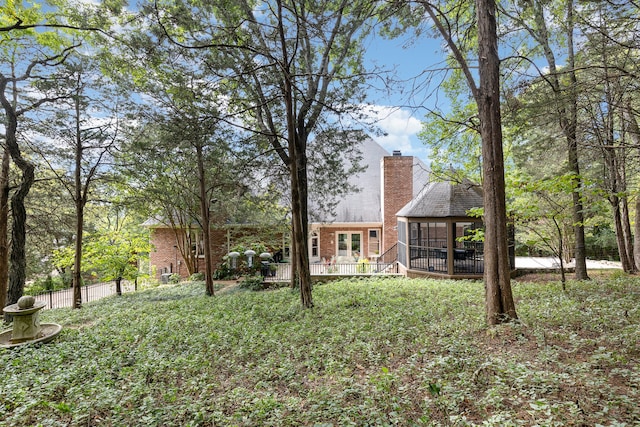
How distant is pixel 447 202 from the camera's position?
1187 centimetres

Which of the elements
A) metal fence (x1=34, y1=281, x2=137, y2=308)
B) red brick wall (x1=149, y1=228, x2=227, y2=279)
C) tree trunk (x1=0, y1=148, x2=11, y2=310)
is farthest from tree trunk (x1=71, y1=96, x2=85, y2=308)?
red brick wall (x1=149, y1=228, x2=227, y2=279)

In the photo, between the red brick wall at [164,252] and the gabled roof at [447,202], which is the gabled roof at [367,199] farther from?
the red brick wall at [164,252]

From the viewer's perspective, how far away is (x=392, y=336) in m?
4.80

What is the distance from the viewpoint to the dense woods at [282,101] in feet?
18.9

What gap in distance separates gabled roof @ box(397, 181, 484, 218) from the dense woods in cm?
95

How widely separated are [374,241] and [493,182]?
13144 mm

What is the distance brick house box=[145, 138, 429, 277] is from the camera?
54.0 feet

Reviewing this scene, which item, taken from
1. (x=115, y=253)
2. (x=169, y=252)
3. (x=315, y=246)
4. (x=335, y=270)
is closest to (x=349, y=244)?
(x=315, y=246)

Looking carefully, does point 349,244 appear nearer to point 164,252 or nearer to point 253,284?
point 253,284

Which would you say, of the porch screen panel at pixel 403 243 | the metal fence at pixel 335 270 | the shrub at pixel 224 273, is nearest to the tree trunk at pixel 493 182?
the porch screen panel at pixel 403 243

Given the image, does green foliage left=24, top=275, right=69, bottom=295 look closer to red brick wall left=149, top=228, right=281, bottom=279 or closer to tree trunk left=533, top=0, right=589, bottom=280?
red brick wall left=149, top=228, right=281, bottom=279

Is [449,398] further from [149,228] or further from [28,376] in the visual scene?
[149,228]

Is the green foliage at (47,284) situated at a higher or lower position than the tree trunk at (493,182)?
lower

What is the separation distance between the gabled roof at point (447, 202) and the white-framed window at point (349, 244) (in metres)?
5.54
